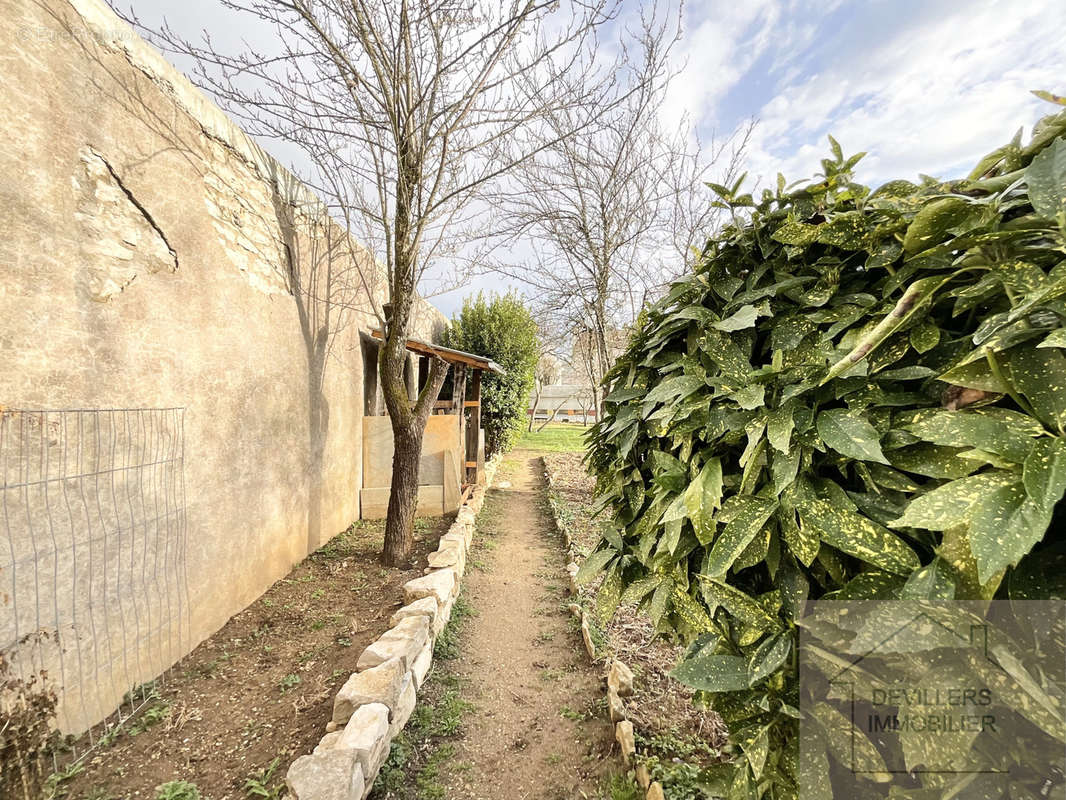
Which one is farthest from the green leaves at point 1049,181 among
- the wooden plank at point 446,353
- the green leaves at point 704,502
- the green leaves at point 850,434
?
the wooden plank at point 446,353

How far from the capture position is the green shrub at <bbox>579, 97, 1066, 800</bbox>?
0.63 metres

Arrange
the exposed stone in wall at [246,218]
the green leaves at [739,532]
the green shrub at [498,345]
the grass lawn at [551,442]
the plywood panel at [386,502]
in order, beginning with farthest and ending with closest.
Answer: the grass lawn at [551,442]
the green shrub at [498,345]
the plywood panel at [386,502]
the exposed stone in wall at [246,218]
the green leaves at [739,532]

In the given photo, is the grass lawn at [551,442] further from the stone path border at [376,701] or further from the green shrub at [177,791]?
the green shrub at [177,791]

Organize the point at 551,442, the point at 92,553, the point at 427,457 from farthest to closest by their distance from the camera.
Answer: the point at 551,442
the point at 427,457
the point at 92,553

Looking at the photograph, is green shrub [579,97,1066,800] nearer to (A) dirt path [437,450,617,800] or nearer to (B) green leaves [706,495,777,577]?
(B) green leaves [706,495,777,577]

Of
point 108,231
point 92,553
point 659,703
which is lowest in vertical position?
point 659,703

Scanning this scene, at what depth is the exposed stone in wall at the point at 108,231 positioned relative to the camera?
94.8 inches

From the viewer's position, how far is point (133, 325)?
8.75 feet

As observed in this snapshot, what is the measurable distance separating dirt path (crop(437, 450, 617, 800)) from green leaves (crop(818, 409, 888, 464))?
2.49 metres

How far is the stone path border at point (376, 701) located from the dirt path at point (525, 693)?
0.41m

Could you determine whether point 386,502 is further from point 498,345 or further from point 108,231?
point 498,345

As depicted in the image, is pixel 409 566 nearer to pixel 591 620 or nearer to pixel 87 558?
pixel 591 620

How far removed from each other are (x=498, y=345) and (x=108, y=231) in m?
9.09

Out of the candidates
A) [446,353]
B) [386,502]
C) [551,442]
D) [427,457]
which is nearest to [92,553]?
[386,502]
